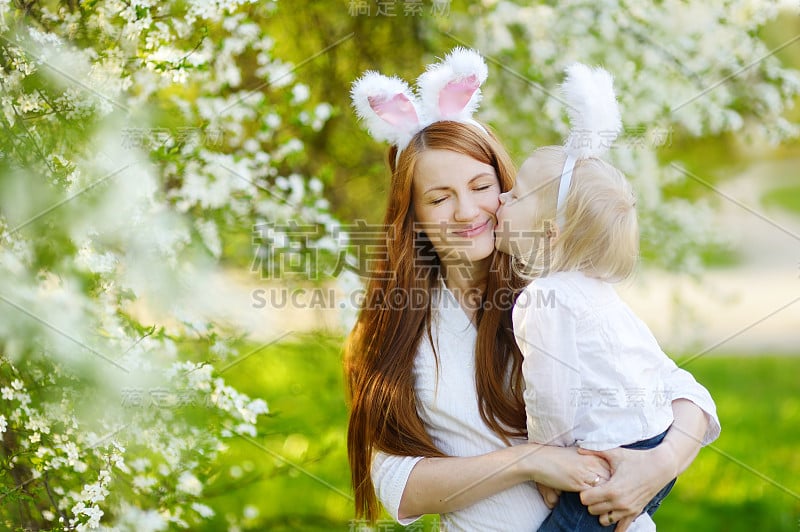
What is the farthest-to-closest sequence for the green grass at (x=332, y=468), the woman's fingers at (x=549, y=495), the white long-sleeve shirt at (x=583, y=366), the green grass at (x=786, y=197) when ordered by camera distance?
1. the green grass at (x=786, y=197)
2. the green grass at (x=332, y=468)
3. the woman's fingers at (x=549, y=495)
4. the white long-sleeve shirt at (x=583, y=366)

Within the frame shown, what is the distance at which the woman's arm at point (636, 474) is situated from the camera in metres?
1.46

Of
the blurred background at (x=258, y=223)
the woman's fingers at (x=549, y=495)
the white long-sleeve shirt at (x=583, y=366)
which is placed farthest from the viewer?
the blurred background at (x=258, y=223)

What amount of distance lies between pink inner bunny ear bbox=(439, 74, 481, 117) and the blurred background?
52cm

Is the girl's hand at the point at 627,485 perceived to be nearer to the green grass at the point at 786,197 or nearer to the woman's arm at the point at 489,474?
the woman's arm at the point at 489,474

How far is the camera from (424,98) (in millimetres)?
1764

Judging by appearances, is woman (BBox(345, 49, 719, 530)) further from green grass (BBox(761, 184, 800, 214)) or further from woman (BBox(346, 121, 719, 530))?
green grass (BBox(761, 184, 800, 214))

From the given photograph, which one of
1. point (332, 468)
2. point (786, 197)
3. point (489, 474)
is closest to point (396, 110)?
point (489, 474)

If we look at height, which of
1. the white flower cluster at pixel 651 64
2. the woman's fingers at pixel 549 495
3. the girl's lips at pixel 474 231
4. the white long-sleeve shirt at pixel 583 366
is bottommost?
the woman's fingers at pixel 549 495

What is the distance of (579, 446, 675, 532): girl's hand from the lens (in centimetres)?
146

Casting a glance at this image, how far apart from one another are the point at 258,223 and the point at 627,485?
1.52 m

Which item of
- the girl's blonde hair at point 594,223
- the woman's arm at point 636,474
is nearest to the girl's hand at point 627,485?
the woman's arm at point 636,474

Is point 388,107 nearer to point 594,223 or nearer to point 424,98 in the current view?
point 424,98

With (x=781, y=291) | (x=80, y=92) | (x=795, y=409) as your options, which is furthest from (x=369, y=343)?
(x=781, y=291)

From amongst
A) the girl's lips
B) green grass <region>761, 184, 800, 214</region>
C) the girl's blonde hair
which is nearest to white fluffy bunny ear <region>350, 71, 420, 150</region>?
the girl's lips
